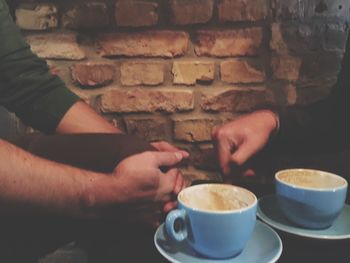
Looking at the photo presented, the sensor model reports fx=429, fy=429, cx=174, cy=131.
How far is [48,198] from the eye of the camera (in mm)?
643

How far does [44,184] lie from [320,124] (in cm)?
63

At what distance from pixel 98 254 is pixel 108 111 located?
71 cm

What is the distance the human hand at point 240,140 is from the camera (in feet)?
2.61

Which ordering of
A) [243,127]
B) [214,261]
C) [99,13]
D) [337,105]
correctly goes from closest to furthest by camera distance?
[214,261], [243,127], [337,105], [99,13]

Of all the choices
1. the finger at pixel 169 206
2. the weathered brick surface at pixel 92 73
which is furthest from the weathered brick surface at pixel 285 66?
the finger at pixel 169 206

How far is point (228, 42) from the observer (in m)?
1.24

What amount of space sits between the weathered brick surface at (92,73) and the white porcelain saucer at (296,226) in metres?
0.67

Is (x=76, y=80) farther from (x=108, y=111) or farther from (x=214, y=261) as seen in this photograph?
(x=214, y=261)

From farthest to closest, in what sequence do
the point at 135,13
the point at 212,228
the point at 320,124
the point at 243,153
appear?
the point at 135,13
the point at 320,124
the point at 243,153
the point at 212,228

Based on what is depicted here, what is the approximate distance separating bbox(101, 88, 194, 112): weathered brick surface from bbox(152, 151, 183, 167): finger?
557 mm

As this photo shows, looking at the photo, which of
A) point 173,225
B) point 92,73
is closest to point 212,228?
point 173,225

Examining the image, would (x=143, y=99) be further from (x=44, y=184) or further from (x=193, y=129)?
(x=44, y=184)

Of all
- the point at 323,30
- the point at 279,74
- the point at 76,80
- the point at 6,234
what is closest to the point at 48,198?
the point at 6,234

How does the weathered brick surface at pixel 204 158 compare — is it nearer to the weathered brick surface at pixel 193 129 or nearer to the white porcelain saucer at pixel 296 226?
the weathered brick surface at pixel 193 129
